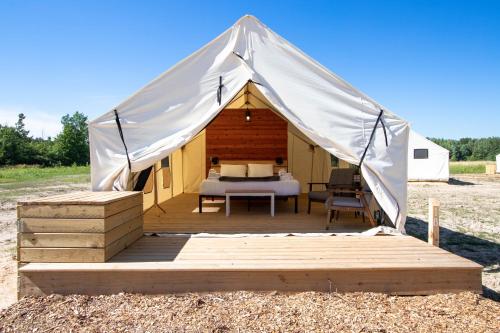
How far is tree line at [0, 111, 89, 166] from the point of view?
2992 cm

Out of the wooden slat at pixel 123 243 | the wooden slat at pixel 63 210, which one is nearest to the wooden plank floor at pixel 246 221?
the wooden slat at pixel 123 243

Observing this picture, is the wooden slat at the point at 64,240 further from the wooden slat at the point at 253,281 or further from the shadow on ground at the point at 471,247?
the shadow on ground at the point at 471,247

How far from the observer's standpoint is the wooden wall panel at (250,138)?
9.70m

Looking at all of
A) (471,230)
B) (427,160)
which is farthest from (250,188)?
(427,160)

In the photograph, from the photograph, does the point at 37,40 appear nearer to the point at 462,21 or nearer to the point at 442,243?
the point at 442,243

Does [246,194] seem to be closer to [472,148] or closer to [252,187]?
[252,187]

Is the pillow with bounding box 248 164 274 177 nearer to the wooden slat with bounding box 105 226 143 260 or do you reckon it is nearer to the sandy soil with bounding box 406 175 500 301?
the sandy soil with bounding box 406 175 500 301

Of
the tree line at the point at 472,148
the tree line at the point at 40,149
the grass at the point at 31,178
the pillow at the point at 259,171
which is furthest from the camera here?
the tree line at the point at 472,148

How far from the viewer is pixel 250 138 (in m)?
9.73

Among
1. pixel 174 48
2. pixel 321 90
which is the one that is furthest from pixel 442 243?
pixel 174 48

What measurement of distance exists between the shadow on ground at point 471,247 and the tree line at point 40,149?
34.8 meters

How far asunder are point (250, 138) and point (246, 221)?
A: 485 centimetres

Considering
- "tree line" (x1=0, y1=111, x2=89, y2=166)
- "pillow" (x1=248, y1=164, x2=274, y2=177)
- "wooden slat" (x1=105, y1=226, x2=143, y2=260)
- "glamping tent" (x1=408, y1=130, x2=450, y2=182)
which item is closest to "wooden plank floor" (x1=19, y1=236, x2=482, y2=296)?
"wooden slat" (x1=105, y1=226, x2=143, y2=260)

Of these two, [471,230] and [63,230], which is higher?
[63,230]
